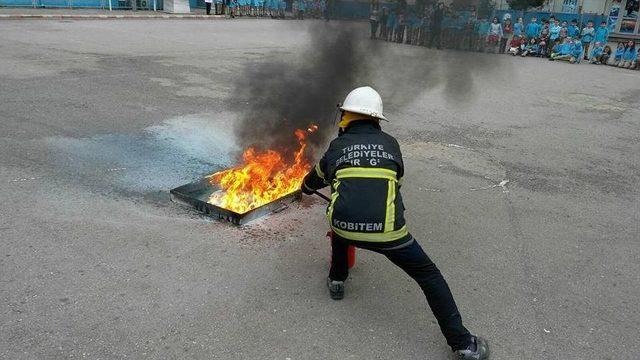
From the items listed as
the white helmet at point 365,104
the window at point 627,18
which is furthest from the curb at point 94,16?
the window at point 627,18

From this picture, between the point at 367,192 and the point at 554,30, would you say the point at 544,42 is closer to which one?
the point at 554,30

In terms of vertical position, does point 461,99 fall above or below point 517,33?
below

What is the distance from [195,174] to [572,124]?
24.8 ft

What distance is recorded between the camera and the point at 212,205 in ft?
14.2

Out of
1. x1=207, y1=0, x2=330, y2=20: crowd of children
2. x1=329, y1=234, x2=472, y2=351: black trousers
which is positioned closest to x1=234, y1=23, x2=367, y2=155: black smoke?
x1=329, y1=234, x2=472, y2=351: black trousers

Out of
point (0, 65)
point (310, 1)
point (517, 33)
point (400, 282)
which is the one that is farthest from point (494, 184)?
point (517, 33)

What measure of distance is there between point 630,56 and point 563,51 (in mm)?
2447

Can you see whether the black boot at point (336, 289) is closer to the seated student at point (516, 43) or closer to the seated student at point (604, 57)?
the seated student at point (516, 43)

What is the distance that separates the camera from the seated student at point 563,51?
20641 millimetres

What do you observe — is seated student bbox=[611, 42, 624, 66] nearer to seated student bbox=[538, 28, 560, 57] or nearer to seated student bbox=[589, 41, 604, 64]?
seated student bbox=[589, 41, 604, 64]

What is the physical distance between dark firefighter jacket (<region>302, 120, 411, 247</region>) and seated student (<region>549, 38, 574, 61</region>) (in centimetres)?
2089

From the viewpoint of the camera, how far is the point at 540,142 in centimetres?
811

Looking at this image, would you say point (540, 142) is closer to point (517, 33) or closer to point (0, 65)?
point (0, 65)

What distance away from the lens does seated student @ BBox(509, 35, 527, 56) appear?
18756mm
